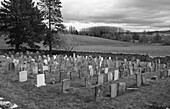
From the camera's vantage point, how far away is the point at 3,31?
32531 millimetres

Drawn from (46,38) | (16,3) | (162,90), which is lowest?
(162,90)

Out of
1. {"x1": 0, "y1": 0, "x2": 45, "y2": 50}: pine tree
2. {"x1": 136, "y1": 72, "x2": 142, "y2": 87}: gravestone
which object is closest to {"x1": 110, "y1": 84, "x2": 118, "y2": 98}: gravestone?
{"x1": 136, "y1": 72, "x2": 142, "y2": 87}: gravestone

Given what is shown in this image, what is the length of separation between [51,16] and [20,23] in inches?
217

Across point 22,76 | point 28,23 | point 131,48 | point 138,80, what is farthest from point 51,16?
point 131,48

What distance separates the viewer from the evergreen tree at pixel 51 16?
102 feet

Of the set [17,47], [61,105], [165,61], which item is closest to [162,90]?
[61,105]

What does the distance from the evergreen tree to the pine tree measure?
1507mm

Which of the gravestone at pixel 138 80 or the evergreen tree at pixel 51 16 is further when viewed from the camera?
the evergreen tree at pixel 51 16

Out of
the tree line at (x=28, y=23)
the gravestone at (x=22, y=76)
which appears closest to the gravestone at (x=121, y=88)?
the gravestone at (x=22, y=76)

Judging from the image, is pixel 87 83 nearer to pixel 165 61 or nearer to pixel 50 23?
pixel 165 61

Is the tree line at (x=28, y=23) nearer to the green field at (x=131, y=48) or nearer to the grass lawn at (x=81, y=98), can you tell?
the green field at (x=131, y=48)

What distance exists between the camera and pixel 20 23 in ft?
101

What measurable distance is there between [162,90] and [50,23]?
25.2m

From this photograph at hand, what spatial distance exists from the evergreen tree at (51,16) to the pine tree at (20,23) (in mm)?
1507
